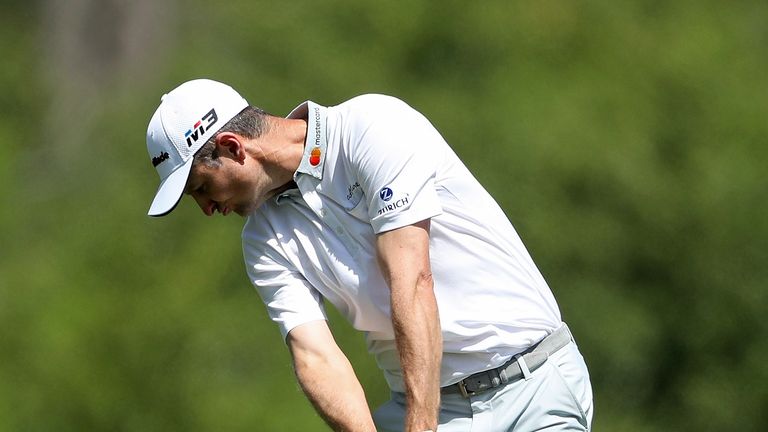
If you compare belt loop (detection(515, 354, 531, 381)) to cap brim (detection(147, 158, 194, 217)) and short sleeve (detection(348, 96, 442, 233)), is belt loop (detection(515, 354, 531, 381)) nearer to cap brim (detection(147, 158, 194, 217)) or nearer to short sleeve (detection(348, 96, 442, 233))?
short sleeve (detection(348, 96, 442, 233))

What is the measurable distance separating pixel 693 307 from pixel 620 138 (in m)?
1.33

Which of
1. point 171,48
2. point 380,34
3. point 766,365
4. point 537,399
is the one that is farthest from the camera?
point 171,48

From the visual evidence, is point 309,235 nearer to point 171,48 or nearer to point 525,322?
point 525,322

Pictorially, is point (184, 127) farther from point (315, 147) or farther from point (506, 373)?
point (506, 373)

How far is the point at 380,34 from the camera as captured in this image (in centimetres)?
1087

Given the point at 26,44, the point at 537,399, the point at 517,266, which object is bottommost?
the point at 537,399

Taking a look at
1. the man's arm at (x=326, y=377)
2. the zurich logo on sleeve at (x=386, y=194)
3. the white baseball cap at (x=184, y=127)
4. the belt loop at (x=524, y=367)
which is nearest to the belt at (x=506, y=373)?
the belt loop at (x=524, y=367)

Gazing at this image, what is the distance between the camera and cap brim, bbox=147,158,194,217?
13.1 feet

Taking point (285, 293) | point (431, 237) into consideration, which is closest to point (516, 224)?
point (285, 293)

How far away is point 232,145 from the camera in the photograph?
3.98 m

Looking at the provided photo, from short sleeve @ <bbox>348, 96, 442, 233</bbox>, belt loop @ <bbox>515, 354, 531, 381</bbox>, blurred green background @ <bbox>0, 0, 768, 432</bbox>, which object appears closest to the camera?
short sleeve @ <bbox>348, 96, 442, 233</bbox>

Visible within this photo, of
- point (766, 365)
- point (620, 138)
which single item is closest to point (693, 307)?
point (766, 365)

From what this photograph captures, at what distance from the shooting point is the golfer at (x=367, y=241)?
3965 mm

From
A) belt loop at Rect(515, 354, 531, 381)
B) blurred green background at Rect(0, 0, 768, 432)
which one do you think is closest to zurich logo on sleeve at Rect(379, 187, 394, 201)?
belt loop at Rect(515, 354, 531, 381)
